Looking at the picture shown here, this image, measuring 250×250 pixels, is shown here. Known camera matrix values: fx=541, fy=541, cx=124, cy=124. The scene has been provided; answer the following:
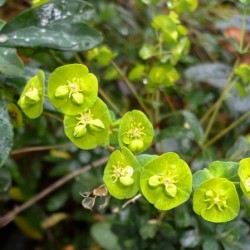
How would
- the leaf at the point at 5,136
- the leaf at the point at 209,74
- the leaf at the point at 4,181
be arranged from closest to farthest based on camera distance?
1. the leaf at the point at 5,136
2. the leaf at the point at 4,181
3. the leaf at the point at 209,74

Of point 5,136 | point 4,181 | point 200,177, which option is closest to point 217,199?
point 200,177

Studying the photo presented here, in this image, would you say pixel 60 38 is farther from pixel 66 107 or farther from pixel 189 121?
pixel 189 121

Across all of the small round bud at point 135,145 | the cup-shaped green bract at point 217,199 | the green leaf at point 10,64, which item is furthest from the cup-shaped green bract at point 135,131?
the green leaf at point 10,64

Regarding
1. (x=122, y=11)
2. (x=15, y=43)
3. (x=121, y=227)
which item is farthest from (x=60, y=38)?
(x=122, y=11)

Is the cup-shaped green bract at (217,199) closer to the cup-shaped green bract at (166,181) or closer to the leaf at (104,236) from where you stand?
the cup-shaped green bract at (166,181)

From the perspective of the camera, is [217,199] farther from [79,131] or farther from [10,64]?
[10,64]

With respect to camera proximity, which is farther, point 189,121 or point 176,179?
point 189,121

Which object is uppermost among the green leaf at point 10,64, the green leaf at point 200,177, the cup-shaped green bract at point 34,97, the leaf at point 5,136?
the cup-shaped green bract at point 34,97

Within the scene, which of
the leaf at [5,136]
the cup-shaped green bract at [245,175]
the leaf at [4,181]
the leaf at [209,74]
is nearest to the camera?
the cup-shaped green bract at [245,175]
